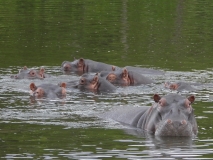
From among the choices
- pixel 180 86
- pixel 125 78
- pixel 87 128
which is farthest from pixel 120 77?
pixel 87 128

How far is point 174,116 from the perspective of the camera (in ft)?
34.5

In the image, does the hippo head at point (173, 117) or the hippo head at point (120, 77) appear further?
the hippo head at point (120, 77)

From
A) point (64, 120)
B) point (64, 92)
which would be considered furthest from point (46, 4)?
point (64, 120)

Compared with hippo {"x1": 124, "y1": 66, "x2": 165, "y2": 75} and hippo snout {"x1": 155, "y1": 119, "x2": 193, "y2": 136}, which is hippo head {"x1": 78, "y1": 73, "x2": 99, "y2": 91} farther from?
hippo snout {"x1": 155, "y1": 119, "x2": 193, "y2": 136}

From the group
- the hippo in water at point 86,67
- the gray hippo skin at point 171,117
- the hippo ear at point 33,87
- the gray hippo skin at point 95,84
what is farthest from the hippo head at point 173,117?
the hippo in water at point 86,67

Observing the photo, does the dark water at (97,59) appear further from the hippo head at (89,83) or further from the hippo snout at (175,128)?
the hippo head at (89,83)

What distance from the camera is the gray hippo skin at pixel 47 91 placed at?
14.9 metres

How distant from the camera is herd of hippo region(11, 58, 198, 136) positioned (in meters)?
10.6

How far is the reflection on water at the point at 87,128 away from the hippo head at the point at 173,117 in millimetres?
119

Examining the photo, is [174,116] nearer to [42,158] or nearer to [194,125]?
[194,125]

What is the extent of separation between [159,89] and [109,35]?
10.4 meters

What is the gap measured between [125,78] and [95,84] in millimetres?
1111

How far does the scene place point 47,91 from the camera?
15.0 m

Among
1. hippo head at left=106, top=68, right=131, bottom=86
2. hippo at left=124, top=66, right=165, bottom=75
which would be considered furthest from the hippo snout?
hippo at left=124, top=66, right=165, bottom=75
